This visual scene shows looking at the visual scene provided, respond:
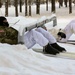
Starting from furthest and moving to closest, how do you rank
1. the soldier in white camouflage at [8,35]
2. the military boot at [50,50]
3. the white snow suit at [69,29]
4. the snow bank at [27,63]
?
1. the white snow suit at [69,29]
2. the military boot at [50,50]
3. the soldier in white camouflage at [8,35]
4. the snow bank at [27,63]

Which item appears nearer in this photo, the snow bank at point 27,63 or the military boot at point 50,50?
the snow bank at point 27,63

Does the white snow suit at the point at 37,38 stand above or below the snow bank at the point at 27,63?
above

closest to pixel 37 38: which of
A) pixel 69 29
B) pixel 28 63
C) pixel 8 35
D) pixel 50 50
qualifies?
pixel 50 50

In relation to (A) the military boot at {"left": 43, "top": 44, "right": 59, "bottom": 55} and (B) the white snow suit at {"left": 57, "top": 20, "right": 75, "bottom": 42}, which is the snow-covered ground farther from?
(B) the white snow suit at {"left": 57, "top": 20, "right": 75, "bottom": 42}

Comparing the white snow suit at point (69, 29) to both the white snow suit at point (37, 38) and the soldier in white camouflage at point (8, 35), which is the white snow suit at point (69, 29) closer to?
the white snow suit at point (37, 38)

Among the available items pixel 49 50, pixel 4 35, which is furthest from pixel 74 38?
pixel 4 35

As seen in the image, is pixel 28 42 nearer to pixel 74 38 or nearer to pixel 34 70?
pixel 34 70

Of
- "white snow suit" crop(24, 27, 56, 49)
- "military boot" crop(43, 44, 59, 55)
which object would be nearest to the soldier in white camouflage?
"white snow suit" crop(24, 27, 56, 49)

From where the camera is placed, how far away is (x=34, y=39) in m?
3.37

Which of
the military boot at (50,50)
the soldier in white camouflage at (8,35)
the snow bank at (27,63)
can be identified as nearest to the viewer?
the snow bank at (27,63)

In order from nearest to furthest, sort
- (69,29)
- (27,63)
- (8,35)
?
(27,63), (8,35), (69,29)

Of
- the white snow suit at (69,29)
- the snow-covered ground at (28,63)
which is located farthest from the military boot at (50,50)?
the white snow suit at (69,29)

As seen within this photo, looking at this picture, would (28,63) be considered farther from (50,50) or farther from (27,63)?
(50,50)

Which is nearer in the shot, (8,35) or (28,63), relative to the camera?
(28,63)
